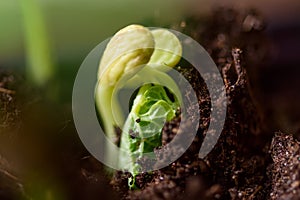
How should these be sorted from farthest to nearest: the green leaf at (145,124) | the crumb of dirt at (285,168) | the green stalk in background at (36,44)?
the green stalk in background at (36,44) < the green leaf at (145,124) < the crumb of dirt at (285,168)

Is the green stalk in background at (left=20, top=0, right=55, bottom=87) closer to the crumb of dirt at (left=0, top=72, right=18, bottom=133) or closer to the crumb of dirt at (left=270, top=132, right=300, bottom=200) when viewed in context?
the crumb of dirt at (left=0, top=72, right=18, bottom=133)

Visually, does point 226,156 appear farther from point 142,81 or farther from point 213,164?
point 142,81

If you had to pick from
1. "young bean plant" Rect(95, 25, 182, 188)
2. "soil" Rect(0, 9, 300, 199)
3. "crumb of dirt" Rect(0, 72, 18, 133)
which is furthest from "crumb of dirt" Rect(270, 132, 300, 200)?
"crumb of dirt" Rect(0, 72, 18, 133)

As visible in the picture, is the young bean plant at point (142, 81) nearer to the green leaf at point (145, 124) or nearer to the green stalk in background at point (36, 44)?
the green leaf at point (145, 124)

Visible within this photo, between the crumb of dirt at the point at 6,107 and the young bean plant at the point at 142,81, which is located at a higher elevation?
the young bean plant at the point at 142,81

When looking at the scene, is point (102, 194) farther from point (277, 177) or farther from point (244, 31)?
point (244, 31)

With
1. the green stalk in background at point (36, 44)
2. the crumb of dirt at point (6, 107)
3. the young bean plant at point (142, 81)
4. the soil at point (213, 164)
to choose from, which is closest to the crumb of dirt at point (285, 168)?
the soil at point (213, 164)
